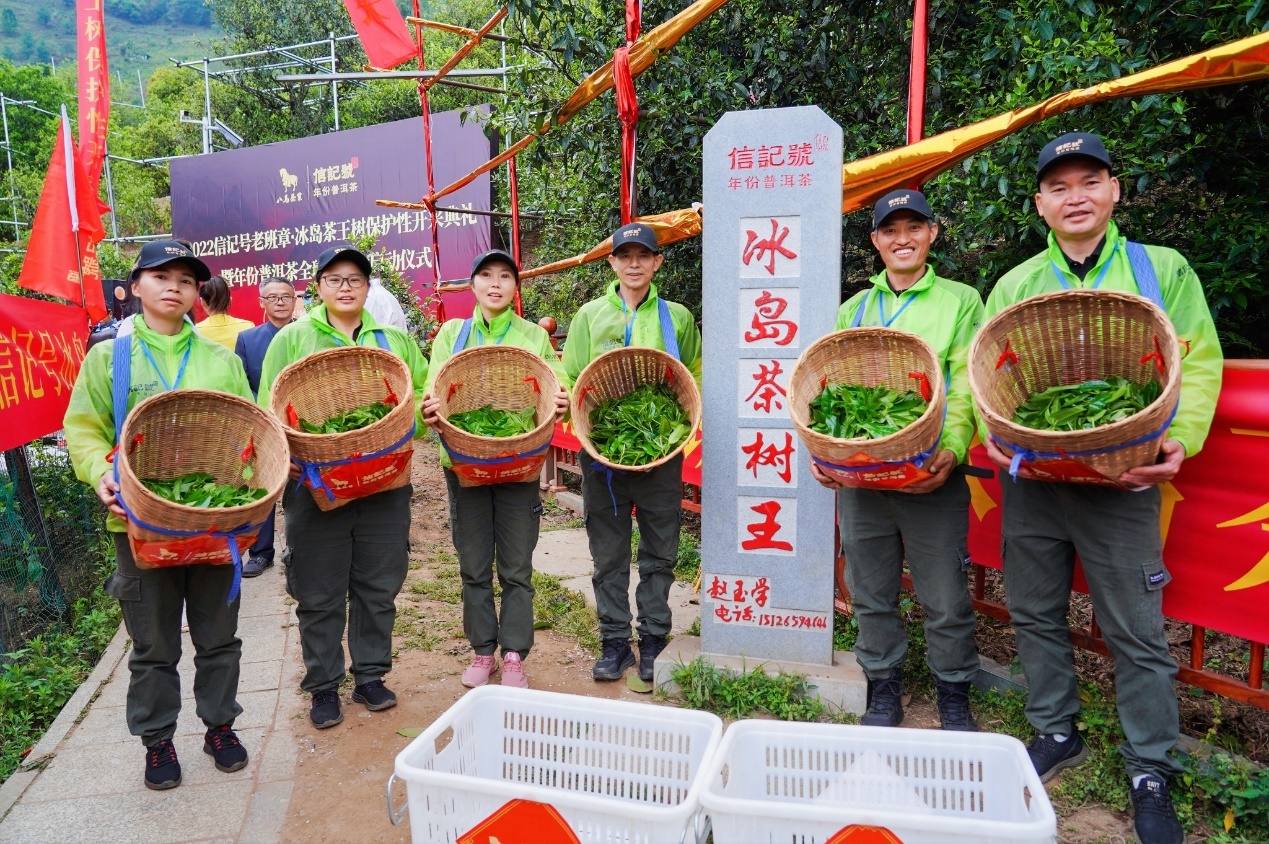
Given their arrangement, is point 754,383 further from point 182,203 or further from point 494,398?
point 182,203

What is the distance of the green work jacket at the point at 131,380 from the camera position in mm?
2982

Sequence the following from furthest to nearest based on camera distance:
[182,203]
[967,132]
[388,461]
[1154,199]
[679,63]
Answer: [182,203] < [679,63] < [1154,199] < [967,132] < [388,461]

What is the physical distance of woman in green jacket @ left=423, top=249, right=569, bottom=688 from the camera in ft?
12.7

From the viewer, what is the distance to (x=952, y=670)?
329 centimetres

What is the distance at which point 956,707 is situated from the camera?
3.29 m

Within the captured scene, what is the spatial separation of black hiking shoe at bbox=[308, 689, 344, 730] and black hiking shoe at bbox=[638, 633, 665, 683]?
56.7 inches

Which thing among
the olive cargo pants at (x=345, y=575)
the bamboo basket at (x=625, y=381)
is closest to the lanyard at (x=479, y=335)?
the bamboo basket at (x=625, y=381)

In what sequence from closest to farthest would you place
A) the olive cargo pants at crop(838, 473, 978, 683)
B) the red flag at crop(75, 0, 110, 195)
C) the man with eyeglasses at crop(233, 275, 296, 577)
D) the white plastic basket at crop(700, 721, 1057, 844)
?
the white plastic basket at crop(700, 721, 1057, 844)
the olive cargo pants at crop(838, 473, 978, 683)
the man with eyeglasses at crop(233, 275, 296, 577)
the red flag at crop(75, 0, 110, 195)

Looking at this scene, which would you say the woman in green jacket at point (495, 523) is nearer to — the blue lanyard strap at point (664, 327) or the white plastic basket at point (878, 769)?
the blue lanyard strap at point (664, 327)

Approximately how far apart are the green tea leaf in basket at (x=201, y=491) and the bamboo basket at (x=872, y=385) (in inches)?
78.2

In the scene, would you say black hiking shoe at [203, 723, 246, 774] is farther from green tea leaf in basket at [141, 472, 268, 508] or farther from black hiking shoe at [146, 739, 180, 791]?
green tea leaf in basket at [141, 472, 268, 508]

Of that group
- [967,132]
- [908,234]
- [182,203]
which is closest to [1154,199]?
[967,132]

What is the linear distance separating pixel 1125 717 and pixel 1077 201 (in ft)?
5.85

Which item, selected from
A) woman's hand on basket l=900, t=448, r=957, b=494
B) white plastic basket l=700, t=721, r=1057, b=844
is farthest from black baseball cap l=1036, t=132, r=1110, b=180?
white plastic basket l=700, t=721, r=1057, b=844
